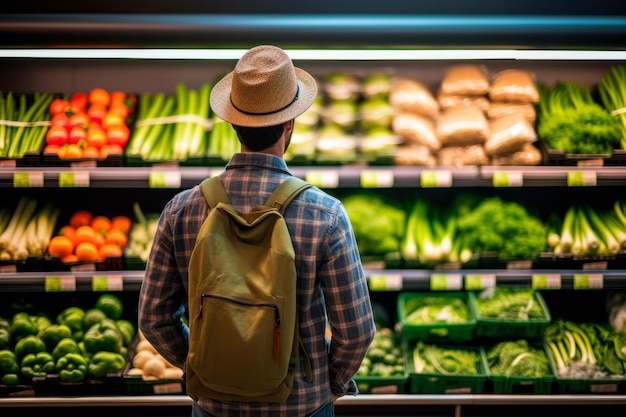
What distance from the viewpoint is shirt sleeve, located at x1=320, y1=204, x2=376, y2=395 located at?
1.92 m

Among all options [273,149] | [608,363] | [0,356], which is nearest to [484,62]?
[608,363]

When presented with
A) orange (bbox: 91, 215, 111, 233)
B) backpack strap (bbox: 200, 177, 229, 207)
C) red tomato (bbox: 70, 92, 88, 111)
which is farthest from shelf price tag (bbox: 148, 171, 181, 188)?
backpack strap (bbox: 200, 177, 229, 207)

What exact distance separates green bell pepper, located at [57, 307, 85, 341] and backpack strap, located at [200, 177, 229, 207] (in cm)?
181

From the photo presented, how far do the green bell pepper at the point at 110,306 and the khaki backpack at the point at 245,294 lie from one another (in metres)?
1.79

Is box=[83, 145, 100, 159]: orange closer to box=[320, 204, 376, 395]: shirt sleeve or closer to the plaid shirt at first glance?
the plaid shirt

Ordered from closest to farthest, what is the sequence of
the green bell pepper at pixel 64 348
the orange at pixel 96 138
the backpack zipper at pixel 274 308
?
the backpack zipper at pixel 274 308 → the green bell pepper at pixel 64 348 → the orange at pixel 96 138

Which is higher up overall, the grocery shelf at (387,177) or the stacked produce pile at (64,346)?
the grocery shelf at (387,177)

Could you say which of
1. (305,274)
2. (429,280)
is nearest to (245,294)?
(305,274)

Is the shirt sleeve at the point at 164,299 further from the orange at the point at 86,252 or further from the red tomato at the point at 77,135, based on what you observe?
the red tomato at the point at 77,135

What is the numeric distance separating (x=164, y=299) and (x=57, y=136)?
1578mm

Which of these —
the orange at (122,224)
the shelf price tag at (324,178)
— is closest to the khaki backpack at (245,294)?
the shelf price tag at (324,178)

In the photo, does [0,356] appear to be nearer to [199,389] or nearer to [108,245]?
[108,245]

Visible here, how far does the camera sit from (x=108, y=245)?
131 inches

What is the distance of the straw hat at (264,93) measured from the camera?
192 cm
